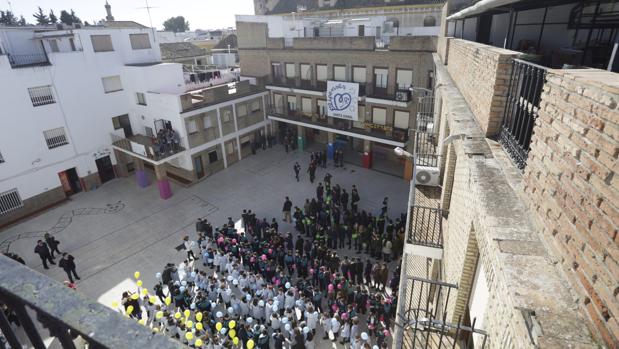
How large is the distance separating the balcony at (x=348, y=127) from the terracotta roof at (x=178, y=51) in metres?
16.0

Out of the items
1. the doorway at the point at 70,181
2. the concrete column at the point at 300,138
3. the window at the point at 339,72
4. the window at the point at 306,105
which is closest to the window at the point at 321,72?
the window at the point at 339,72

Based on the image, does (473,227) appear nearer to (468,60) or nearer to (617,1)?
(468,60)

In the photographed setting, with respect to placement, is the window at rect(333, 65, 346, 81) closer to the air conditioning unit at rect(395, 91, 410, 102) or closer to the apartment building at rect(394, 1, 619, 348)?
the air conditioning unit at rect(395, 91, 410, 102)

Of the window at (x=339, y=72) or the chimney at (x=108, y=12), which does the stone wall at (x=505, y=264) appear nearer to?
the window at (x=339, y=72)

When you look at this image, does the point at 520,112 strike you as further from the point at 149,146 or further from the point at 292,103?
the point at 292,103

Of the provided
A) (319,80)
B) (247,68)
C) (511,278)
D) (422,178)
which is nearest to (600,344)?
(511,278)

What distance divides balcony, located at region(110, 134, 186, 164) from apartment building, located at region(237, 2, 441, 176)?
8.73 metres

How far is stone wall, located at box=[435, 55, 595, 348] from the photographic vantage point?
243cm

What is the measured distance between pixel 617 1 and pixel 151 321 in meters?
15.2

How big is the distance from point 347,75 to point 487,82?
61.9 ft

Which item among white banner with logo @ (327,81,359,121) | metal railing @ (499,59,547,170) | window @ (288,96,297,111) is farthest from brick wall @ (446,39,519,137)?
window @ (288,96,297,111)

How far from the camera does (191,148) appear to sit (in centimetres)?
2225

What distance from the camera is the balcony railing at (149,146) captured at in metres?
20.4

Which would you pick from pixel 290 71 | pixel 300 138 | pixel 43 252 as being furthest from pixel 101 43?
pixel 300 138
